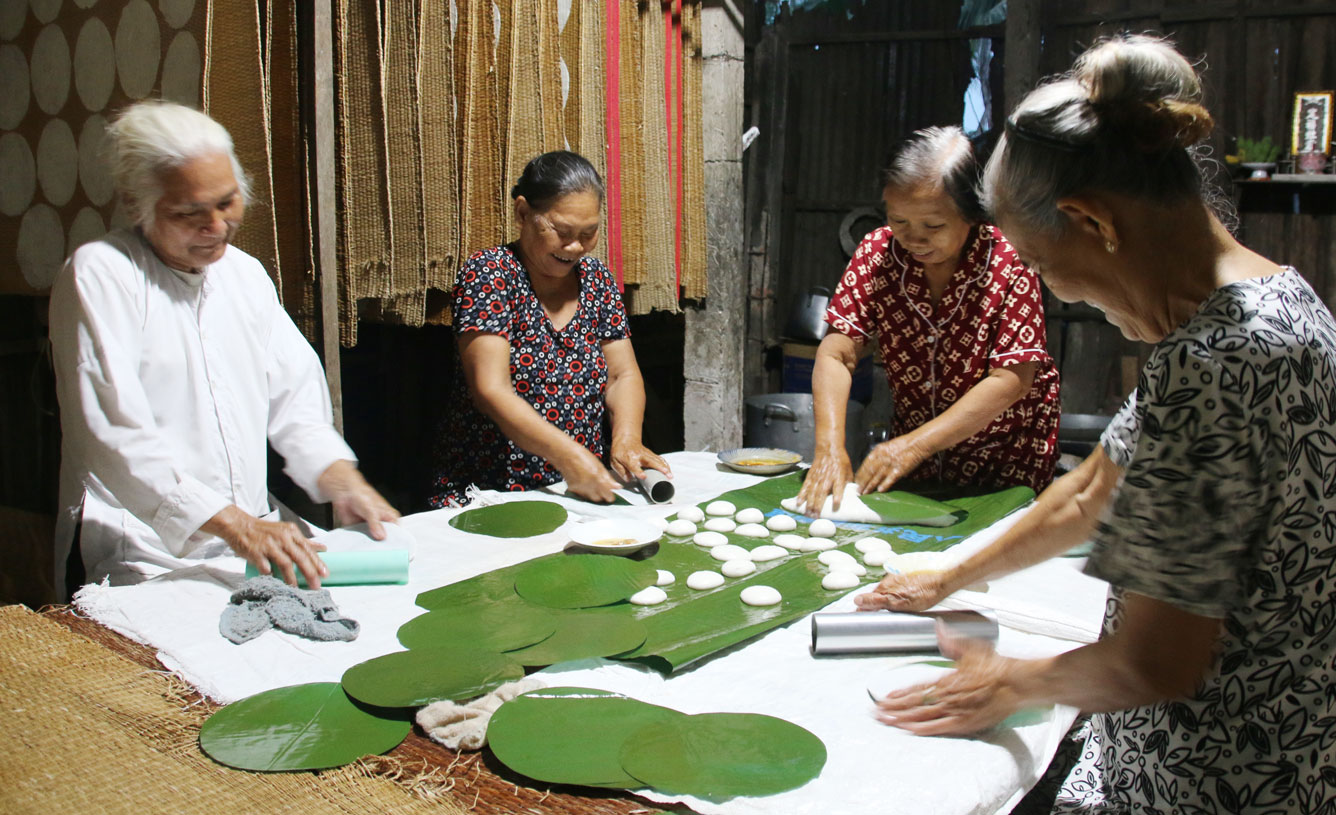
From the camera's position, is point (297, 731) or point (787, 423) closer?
point (297, 731)

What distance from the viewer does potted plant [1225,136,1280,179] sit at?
5.42m

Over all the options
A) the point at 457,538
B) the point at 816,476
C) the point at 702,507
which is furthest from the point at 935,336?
the point at 457,538

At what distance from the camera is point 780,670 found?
172 centimetres

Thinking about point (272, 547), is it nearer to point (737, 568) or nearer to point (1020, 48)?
point (737, 568)

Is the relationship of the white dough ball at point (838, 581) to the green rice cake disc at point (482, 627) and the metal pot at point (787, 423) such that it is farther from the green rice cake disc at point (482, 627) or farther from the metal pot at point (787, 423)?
the metal pot at point (787, 423)

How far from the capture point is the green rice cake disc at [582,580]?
2.01 metres

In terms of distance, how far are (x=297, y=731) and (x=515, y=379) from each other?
1.90 m

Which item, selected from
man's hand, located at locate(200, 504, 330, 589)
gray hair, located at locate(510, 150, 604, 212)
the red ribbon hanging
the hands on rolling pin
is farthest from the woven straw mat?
the red ribbon hanging

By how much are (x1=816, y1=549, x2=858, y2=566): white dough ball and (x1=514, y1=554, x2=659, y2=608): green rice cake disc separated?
16.9 inches

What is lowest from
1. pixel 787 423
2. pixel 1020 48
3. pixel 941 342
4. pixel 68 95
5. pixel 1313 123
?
pixel 787 423

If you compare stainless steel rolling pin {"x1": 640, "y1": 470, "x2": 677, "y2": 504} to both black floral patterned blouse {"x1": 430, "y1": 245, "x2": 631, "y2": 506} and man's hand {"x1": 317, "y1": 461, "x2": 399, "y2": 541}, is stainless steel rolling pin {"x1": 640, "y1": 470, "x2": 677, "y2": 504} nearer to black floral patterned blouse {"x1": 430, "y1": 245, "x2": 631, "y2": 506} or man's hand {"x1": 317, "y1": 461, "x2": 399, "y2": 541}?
black floral patterned blouse {"x1": 430, "y1": 245, "x2": 631, "y2": 506}

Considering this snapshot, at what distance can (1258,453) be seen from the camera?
1138 millimetres

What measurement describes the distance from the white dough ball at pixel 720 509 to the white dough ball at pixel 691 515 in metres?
0.04

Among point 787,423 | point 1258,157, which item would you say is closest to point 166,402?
point 787,423
